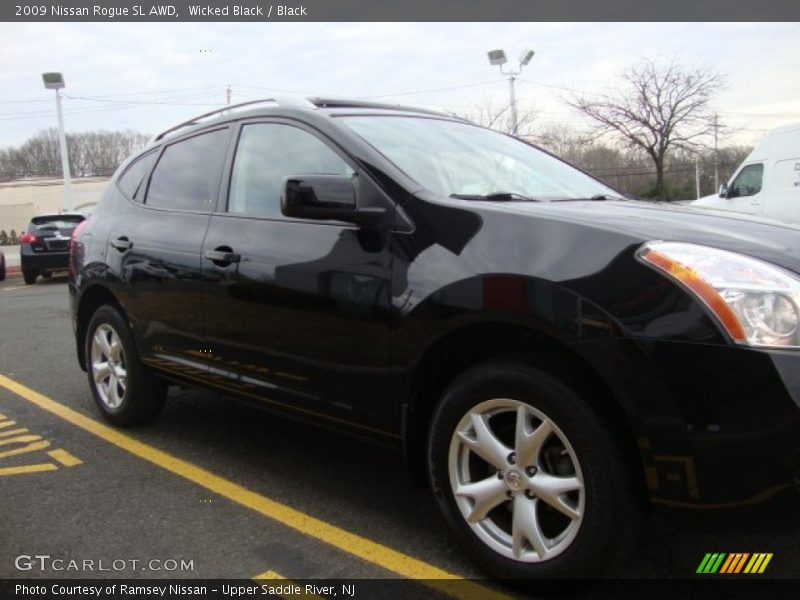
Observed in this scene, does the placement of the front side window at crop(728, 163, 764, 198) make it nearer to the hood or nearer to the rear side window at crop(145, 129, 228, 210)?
the hood

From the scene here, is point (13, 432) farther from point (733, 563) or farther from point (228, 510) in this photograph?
point (733, 563)

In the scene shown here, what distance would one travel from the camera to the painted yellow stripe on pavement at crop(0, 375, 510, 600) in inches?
99.6

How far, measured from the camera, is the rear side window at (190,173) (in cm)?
372

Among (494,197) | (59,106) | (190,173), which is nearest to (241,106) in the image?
(190,173)

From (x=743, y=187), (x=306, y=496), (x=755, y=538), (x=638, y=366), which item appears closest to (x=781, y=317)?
(x=638, y=366)

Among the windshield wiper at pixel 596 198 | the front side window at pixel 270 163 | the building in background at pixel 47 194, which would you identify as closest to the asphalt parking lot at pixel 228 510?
the front side window at pixel 270 163

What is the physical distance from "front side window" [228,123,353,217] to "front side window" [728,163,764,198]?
11936mm

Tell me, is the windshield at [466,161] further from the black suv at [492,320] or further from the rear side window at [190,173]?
the rear side window at [190,173]

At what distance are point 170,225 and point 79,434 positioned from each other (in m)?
1.51

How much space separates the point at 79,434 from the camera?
4340mm

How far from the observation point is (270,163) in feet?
11.2

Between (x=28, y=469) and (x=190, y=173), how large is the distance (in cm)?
181

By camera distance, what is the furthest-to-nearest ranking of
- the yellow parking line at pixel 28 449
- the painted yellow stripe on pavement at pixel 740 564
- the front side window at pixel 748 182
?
the front side window at pixel 748 182 < the yellow parking line at pixel 28 449 < the painted yellow stripe on pavement at pixel 740 564

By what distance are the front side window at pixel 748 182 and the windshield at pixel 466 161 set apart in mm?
10808
